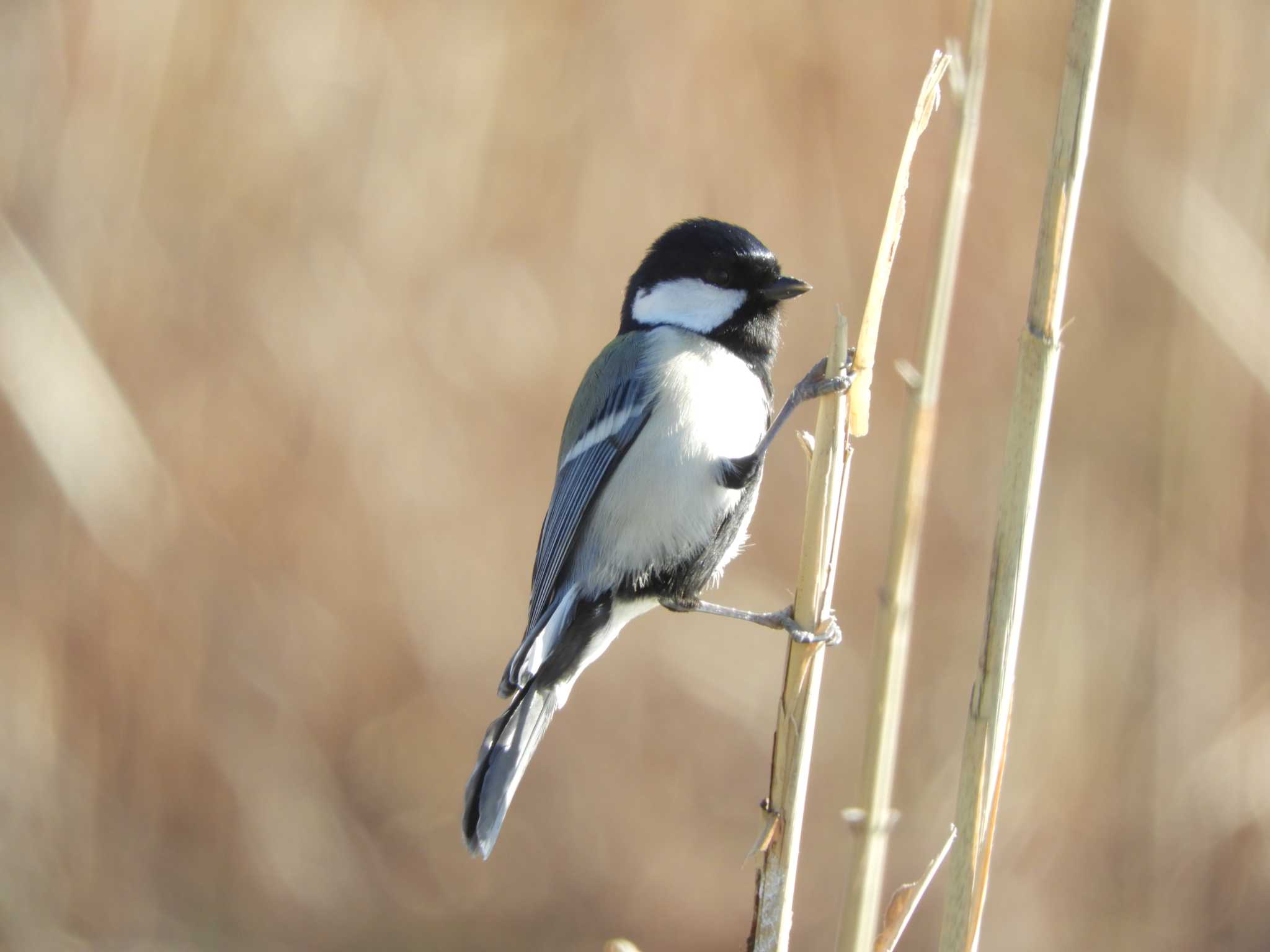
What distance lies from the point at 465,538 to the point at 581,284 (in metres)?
0.73

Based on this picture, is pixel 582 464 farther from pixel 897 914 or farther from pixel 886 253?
pixel 897 914

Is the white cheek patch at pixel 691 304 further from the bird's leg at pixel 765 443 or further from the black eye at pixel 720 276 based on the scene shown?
the bird's leg at pixel 765 443

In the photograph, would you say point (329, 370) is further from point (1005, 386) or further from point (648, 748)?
point (1005, 386)

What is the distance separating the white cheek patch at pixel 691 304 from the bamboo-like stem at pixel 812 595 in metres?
0.68

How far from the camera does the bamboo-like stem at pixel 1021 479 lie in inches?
35.4

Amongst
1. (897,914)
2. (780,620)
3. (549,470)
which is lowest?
(897,914)

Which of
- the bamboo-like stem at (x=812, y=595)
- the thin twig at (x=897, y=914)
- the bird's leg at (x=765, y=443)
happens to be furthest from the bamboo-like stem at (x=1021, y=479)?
the bird's leg at (x=765, y=443)

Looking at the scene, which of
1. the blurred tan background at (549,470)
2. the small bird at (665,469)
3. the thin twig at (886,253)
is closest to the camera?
the thin twig at (886,253)

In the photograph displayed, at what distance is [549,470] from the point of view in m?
2.99

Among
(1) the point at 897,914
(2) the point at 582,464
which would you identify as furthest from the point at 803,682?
(2) the point at 582,464

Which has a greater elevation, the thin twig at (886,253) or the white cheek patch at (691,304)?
the white cheek patch at (691,304)

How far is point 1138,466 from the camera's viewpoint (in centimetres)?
282

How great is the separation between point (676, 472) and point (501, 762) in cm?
53

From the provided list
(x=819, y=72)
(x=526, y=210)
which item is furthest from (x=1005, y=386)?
(x=526, y=210)
